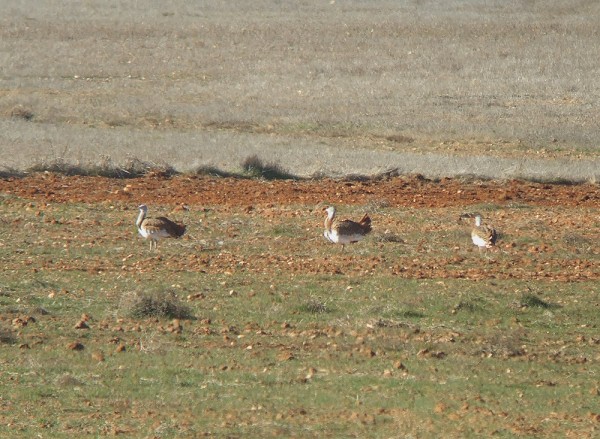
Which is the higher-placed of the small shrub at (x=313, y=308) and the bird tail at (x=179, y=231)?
the small shrub at (x=313, y=308)

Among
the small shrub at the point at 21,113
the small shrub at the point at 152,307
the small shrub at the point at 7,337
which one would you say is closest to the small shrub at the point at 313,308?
the small shrub at the point at 152,307

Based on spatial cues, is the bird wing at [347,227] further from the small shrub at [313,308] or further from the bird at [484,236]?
the small shrub at [313,308]

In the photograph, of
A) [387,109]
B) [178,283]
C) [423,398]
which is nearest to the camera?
[423,398]

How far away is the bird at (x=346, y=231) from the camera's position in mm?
15625

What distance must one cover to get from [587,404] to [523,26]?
47.0 meters

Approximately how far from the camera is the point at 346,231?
15641 millimetres

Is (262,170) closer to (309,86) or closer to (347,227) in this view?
(347,227)

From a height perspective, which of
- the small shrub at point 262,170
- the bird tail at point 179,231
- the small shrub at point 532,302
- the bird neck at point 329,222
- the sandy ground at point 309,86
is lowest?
the sandy ground at point 309,86

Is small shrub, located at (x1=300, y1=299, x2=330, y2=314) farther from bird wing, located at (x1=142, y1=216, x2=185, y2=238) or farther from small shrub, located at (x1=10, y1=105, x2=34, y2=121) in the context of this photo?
small shrub, located at (x1=10, y1=105, x2=34, y2=121)

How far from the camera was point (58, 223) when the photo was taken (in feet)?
57.7

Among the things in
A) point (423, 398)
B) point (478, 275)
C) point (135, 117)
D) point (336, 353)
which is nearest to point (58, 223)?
point (478, 275)

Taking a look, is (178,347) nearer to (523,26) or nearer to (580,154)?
(580,154)

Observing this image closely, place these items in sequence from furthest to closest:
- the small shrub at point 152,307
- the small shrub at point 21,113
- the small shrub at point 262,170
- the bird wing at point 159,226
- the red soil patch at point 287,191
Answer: the small shrub at point 21,113 → the small shrub at point 262,170 → the red soil patch at point 287,191 → the bird wing at point 159,226 → the small shrub at point 152,307

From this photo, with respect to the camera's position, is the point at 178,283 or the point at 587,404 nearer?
the point at 587,404
